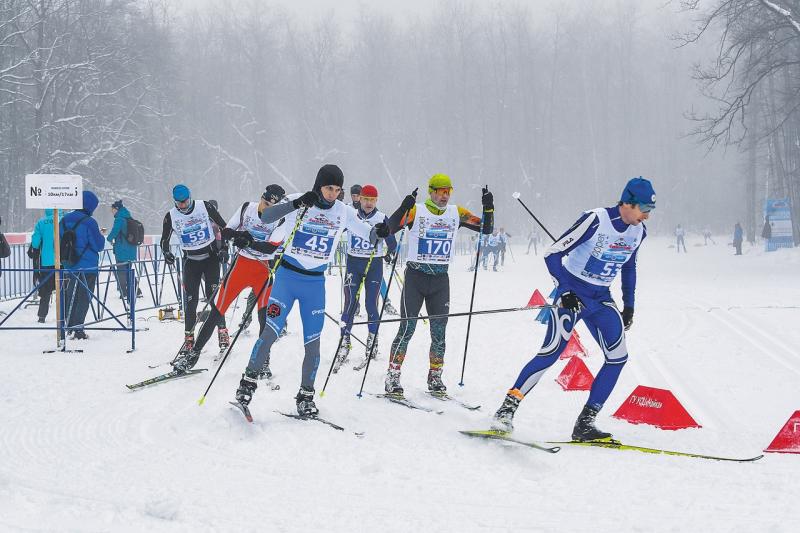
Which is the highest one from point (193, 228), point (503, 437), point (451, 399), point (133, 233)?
point (193, 228)

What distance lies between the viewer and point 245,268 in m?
6.70

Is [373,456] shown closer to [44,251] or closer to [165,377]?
[165,377]

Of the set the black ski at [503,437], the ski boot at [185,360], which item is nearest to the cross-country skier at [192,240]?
the ski boot at [185,360]

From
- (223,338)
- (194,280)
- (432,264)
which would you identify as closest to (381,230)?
(432,264)

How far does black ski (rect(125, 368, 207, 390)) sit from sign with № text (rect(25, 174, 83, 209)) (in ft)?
12.2

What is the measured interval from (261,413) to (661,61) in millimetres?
70774

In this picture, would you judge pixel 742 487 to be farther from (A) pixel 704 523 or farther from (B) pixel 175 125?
(B) pixel 175 125

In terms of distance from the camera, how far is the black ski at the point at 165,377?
235 inches

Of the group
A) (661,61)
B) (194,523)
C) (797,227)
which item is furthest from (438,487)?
(661,61)

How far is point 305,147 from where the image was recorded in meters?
56.2

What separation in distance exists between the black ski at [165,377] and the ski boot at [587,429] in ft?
13.2

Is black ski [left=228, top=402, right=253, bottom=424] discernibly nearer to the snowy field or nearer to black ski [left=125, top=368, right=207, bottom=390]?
the snowy field

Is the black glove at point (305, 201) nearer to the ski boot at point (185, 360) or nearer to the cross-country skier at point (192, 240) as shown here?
the cross-country skier at point (192, 240)

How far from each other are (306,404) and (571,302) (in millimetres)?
2350
